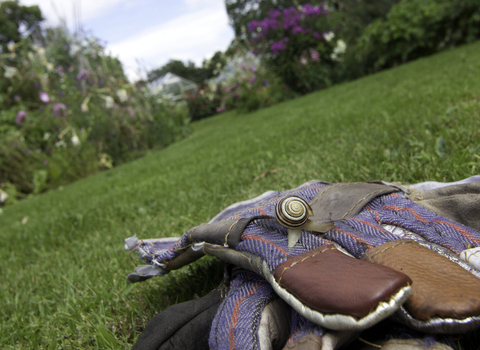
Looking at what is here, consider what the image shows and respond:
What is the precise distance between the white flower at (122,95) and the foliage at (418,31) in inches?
248

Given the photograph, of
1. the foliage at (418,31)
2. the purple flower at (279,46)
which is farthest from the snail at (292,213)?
the purple flower at (279,46)

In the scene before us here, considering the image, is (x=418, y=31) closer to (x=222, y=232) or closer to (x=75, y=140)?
(x=75, y=140)

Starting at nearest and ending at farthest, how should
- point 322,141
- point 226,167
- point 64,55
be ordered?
point 322,141 < point 226,167 < point 64,55

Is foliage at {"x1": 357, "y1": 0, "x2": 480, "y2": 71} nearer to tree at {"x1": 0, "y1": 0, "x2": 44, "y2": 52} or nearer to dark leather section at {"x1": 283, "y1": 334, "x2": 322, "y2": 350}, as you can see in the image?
dark leather section at {"x1": 283, "y1": 334, "x2": 322, "y2": 350}

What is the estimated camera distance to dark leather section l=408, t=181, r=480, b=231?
3.30ft

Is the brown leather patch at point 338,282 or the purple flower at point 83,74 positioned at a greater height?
the purple flower at point 83,74

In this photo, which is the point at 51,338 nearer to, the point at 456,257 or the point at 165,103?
the point at 456,257

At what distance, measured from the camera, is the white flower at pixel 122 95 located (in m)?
7.37

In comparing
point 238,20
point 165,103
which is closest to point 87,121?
point 165,103

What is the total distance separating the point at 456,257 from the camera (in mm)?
830

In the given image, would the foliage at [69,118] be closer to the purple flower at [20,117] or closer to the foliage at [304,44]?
the purple flower at [20,117]

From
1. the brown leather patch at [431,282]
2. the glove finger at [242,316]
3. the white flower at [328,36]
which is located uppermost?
the white flower at [328,36]

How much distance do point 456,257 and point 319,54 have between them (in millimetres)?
9389

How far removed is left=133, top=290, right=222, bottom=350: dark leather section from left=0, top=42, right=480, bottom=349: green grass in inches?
11.1
